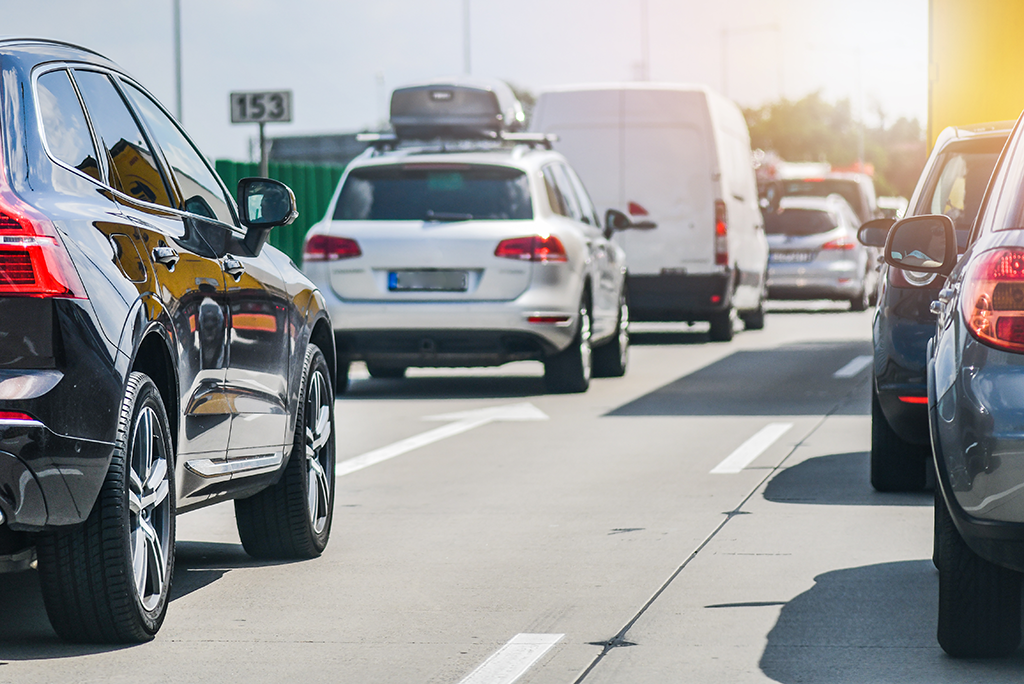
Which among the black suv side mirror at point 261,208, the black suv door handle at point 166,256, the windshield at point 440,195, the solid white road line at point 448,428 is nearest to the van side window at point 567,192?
the windshield at point 440,195

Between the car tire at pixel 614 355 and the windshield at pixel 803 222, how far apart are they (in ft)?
39.6

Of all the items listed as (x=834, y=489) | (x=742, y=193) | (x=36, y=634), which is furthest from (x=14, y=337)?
(x=742, y=193)

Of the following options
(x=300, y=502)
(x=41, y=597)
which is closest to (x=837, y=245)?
(x=300, y=502)

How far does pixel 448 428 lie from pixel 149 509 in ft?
20.5

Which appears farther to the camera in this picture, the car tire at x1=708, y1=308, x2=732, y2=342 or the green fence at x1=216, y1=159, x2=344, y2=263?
the green fence at x1=216, y1=159, x2=344, y2=263

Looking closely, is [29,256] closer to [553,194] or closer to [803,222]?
[553,194]

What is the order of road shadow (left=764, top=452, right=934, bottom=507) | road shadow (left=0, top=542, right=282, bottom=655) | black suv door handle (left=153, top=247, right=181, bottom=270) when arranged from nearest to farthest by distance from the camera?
road shadow (left=0, top=542, right=282, bottom=655)
black suv door handle (left=153, top=247, right=181, bottom=270)
road shadow (left=764, top=452, right=934, bottom=507)

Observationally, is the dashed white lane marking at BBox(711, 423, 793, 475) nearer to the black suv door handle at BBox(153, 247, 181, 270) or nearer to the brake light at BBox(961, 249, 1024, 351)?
the black suv door handle at BBox(153, 247, 181, 270)

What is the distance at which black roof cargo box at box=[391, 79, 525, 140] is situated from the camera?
15.9 meters

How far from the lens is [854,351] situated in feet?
60.8

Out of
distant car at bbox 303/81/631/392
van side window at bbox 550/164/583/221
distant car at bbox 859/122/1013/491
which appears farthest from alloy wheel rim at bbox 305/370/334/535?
van side window at bbox 550/164/583/221

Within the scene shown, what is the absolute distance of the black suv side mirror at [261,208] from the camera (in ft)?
20.8

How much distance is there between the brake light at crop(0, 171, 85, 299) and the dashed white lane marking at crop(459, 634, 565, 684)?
1.43m

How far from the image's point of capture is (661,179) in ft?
62.5
